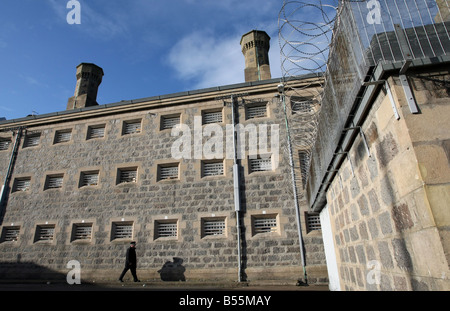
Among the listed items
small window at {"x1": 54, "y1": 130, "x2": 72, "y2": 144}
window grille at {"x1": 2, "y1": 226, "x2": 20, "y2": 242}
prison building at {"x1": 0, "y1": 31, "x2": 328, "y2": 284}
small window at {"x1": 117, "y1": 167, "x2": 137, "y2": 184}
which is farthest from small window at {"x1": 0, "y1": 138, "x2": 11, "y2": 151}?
small window at {"x1": 117, "y1": 167, "x2": 137, "y2": 184}

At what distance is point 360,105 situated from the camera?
205 cm

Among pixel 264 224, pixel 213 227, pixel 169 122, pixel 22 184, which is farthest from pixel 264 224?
pixel 22 184

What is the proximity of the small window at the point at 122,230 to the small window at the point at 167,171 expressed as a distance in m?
2.12

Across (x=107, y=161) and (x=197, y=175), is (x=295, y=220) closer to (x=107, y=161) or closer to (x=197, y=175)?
(x=197, y=175)

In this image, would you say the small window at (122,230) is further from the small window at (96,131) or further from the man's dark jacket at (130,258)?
the small window at (96,131)

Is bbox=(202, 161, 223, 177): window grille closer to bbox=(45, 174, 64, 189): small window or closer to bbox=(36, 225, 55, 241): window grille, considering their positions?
bbox=(45, 174, 64, 189): small window

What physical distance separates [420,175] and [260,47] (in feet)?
64.9

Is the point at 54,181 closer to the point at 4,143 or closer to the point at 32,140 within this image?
the point at 32,140

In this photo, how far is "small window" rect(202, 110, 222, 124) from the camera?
11.6 m

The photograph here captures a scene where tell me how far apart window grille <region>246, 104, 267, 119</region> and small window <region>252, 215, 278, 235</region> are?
156 inches

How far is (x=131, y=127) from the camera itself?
1252cm

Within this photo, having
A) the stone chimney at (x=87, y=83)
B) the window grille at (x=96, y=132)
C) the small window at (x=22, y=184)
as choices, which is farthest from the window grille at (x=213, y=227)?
the stone chimney at (x=87, y=83)

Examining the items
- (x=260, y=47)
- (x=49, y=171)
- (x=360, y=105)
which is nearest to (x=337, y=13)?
(x=360, y=105)
